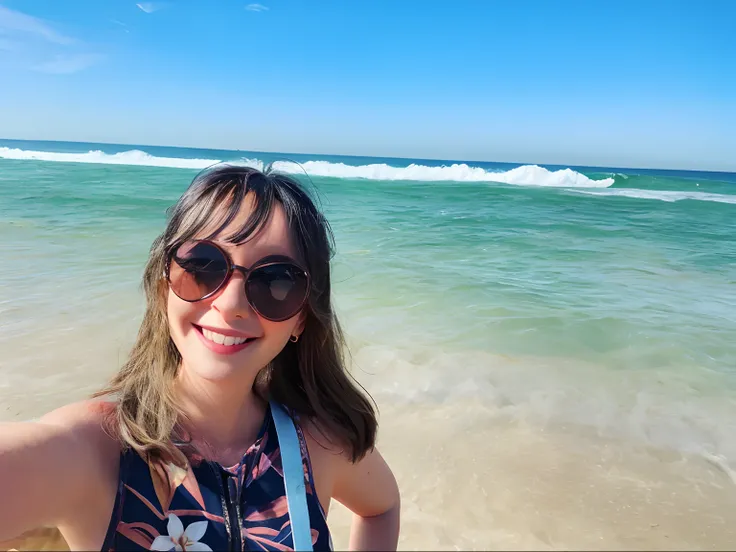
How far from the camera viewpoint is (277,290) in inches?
58.1

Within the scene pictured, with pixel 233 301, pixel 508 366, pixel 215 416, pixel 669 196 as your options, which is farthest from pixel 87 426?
pixel 669 196

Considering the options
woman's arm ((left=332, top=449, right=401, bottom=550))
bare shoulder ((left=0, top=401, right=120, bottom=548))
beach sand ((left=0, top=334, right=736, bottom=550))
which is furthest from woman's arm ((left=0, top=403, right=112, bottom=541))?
beach sand ((left=0, top=334, right=736, bottom=550))

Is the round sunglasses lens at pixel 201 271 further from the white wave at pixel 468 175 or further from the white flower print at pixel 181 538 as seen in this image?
the white wave at pixel 468 175

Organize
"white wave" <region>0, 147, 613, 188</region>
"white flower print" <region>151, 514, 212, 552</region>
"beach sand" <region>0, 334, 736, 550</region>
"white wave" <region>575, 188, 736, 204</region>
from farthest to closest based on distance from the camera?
"white wave" <region>0, 147, 613, 188</region> < "white wave" <region>575, 188, 736, 204</region> < "beach sand" <region>0, 334, 736, 550</region> < "white flower print" <region>151, 514, 212, 552</region>

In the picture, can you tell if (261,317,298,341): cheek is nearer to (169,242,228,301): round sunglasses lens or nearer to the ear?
the ear

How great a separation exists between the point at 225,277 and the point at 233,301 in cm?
7

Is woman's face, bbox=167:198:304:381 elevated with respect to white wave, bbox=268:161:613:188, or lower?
elevated

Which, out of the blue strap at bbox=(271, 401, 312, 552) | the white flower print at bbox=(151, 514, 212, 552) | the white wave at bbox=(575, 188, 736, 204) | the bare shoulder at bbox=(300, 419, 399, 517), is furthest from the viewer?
the white wave at bbox=(575, 188, 736, 204)

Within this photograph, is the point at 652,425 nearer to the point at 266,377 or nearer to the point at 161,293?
the point at 266,377

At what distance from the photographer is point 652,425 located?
4.02 m

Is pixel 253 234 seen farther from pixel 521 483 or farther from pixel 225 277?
pixel 521 483

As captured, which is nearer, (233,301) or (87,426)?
(87,426)

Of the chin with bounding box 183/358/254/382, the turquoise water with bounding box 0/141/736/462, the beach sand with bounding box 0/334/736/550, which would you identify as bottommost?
the beach sand with bounding box 0/334/736/550

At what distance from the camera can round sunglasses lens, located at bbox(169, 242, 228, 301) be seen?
144cm
